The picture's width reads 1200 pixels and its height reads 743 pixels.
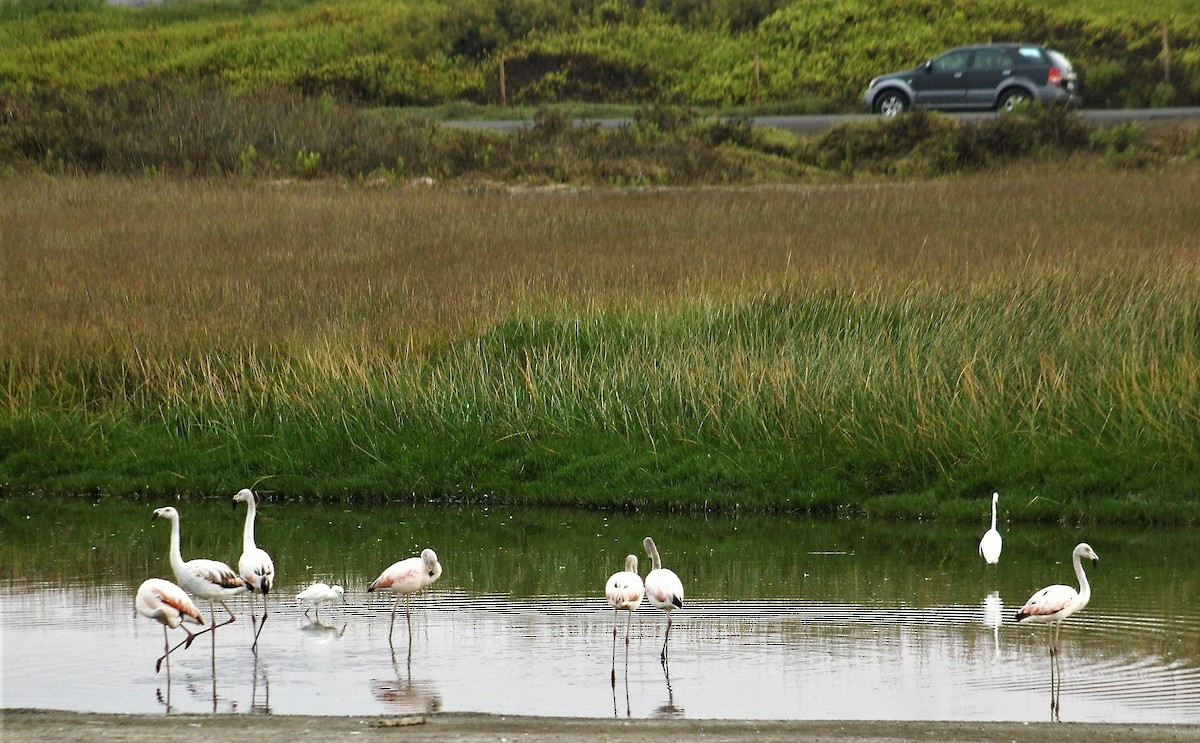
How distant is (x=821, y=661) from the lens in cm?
1009

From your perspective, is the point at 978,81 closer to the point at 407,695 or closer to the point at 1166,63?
the point at 1166,63

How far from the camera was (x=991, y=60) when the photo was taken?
140 ft

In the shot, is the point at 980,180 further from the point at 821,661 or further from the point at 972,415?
the point at 821,661

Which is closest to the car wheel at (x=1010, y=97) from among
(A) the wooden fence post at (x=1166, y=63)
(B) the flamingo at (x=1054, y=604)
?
(A) the wooden fence post at (x=1166, y=63)

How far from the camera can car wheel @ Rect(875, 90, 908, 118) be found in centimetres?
4356

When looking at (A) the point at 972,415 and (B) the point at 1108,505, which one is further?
(A) the point at 972,415

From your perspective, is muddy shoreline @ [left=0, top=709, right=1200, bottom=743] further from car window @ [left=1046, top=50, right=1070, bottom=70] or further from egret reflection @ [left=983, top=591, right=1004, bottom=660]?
car window @ [left=1046, top=50, right=1070, bottom=70]

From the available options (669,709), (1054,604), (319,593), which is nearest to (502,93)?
(319,593)

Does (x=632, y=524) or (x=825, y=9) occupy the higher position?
(x=825, y=9)

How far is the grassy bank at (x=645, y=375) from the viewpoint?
15805mm

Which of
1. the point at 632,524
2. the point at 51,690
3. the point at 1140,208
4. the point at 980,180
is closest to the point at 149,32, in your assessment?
the point at 980,180

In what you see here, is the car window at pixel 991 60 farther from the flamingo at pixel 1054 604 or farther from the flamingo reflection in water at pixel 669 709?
the flamingo reflection in water at pixel 669 709

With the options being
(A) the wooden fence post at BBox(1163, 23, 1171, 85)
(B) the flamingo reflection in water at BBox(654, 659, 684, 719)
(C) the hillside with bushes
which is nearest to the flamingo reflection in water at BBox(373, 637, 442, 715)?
(B) the flamingo reflection in water at BBox(654, 659, 684, 719)

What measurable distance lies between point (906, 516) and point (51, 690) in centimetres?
855
